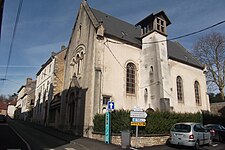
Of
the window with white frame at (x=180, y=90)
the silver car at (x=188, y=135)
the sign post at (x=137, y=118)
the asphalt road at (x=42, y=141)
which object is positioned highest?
the window with white frame at (x=180, y=90)

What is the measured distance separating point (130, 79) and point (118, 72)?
78.4 inches

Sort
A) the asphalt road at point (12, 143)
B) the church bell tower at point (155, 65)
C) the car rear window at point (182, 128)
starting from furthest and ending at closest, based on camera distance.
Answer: the church bell tower at point (155, 65) < the car rear window at point (182, 128) < the asphalt road at point (12, 143)

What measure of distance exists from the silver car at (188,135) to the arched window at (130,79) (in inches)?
347

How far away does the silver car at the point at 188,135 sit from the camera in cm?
1186

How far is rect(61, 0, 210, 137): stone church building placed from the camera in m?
19.2

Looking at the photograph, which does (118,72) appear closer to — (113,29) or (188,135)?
(113,29)

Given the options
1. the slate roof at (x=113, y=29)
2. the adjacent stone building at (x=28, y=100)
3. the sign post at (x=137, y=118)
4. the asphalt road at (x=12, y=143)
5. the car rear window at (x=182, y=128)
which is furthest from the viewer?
the adjacent stone building at (x=28, y=100)

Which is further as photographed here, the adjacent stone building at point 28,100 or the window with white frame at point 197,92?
the adjacent stone building at point 28,100

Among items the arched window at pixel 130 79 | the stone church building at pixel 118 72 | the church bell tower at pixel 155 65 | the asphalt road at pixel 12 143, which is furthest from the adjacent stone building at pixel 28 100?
the asphalt road at pixel 12 143

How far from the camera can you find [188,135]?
11922mm

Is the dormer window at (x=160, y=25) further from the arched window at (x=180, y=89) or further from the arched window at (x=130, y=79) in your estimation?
the arched window at (x=180, y=89)

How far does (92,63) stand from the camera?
1931cm

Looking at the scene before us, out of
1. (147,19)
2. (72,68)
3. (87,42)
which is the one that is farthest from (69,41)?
(147,19)

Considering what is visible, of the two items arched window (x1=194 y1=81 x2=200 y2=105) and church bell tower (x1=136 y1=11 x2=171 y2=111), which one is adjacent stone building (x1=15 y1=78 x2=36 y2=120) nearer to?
church bell tower (x1=136 y1=11 x2=171 y2=111)
